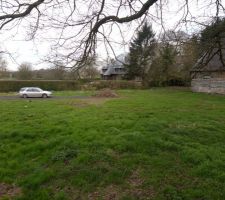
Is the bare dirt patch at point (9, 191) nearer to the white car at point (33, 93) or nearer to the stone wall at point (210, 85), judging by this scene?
the white car at point (33, 93)

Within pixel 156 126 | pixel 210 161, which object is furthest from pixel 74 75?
pixel 156 126

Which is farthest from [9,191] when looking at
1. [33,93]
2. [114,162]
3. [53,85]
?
[53,85]

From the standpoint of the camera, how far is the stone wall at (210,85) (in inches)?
1355

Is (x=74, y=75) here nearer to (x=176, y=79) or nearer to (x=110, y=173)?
(x=110, y=173)

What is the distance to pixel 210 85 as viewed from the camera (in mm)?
36562

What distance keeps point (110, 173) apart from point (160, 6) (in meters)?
4.22

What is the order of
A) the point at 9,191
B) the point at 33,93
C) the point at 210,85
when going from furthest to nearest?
the point at 210,85
the point at 33,93
the point at 9,191

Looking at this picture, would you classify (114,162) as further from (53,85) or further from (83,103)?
(53,85)

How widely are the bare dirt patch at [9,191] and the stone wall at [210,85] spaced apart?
100ft

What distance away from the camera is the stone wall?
34.4 m

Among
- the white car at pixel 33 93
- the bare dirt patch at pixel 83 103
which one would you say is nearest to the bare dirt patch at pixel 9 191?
the bare dirt patch at pixel 83 103

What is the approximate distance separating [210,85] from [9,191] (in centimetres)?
3302

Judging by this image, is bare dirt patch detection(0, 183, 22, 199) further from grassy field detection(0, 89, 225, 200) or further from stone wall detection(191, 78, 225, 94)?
stone wall detection(191, 78, 225, 94)

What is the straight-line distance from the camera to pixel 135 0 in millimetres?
7457
